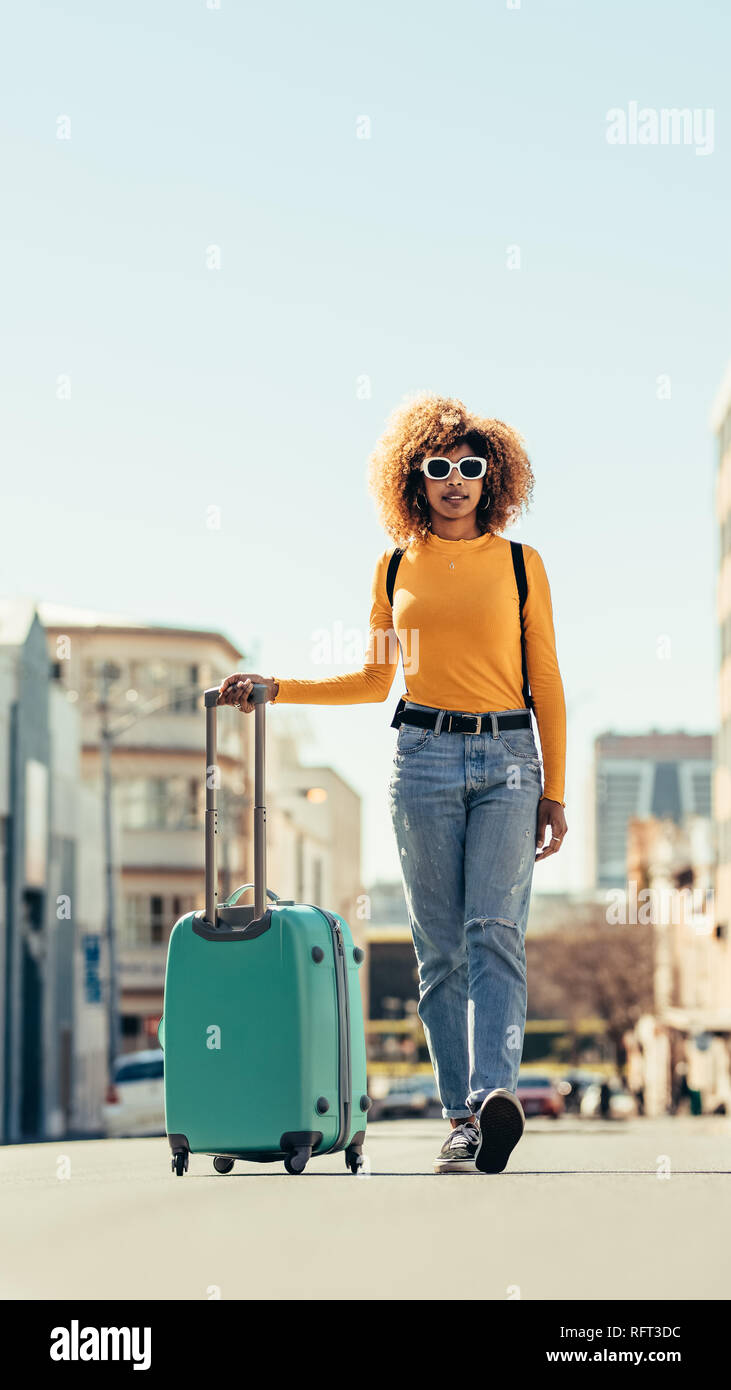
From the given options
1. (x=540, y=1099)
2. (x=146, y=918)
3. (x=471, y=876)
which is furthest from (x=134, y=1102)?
(x=146, y=918)

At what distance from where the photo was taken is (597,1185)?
5.50 metres

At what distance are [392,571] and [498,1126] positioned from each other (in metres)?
1.59

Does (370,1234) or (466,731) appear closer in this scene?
(370,1234)

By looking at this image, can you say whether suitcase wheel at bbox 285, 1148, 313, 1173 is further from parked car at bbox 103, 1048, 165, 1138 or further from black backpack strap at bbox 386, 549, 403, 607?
parked car at bbox 103, 1048, 165, 1138

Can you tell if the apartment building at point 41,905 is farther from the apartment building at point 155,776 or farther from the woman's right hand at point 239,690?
the woman's right hand at point 239,690

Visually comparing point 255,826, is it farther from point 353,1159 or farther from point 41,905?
point 41,905

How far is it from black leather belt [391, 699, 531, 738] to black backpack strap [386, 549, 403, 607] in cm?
37

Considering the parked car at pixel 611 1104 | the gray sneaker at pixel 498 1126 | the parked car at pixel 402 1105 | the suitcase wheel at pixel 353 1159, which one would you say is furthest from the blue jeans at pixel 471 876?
the parked car at pixel 611 1104

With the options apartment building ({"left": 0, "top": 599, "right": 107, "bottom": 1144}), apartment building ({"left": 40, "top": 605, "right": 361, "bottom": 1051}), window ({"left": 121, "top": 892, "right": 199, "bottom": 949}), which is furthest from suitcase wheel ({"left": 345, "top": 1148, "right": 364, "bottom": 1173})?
window ({"left": 121, "top": 892, "right": 199, "bottom": 949})

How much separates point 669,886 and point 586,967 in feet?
36.9

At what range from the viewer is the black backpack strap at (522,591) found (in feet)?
19.8

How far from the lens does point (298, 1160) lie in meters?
5.61
